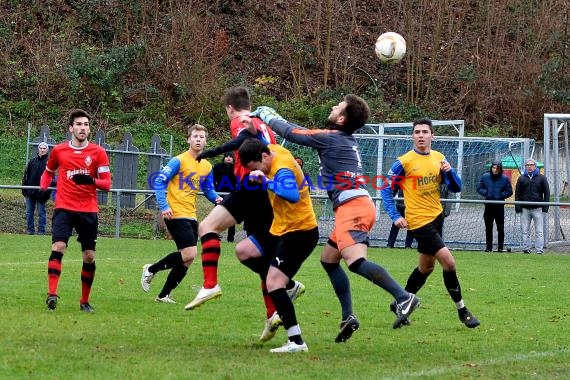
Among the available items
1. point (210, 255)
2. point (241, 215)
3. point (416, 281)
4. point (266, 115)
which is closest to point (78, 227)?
point (210, 255)

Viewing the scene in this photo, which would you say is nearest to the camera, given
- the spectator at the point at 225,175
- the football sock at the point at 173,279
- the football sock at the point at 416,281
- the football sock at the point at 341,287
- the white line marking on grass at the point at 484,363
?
the white line marking on grass at the point at 484,363

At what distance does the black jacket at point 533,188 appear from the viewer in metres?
19.3

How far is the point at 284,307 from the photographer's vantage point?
7426 mm

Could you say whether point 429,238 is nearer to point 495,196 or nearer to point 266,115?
point 266,115

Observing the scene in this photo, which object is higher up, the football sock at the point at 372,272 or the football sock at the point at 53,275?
A: the football sock at the point at 372,272

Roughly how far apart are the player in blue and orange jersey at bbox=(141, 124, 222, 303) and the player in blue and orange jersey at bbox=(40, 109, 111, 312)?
0.99 metres

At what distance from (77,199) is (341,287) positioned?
2871 mm

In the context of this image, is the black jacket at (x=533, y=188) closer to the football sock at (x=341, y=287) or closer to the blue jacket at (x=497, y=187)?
the blue jacket at (x=497, y=187)

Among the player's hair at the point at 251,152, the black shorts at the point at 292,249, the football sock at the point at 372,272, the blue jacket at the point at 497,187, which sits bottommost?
the football sock at the point at 372,272

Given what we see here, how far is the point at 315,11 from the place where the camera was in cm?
3644

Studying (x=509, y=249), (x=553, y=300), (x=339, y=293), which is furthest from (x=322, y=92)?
(x=339, y=293)

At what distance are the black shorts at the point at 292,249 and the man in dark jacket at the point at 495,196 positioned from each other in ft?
39.4

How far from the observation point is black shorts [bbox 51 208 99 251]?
945 cm

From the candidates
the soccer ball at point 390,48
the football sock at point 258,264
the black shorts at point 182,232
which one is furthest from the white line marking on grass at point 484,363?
the soccer ball at point 390,48
